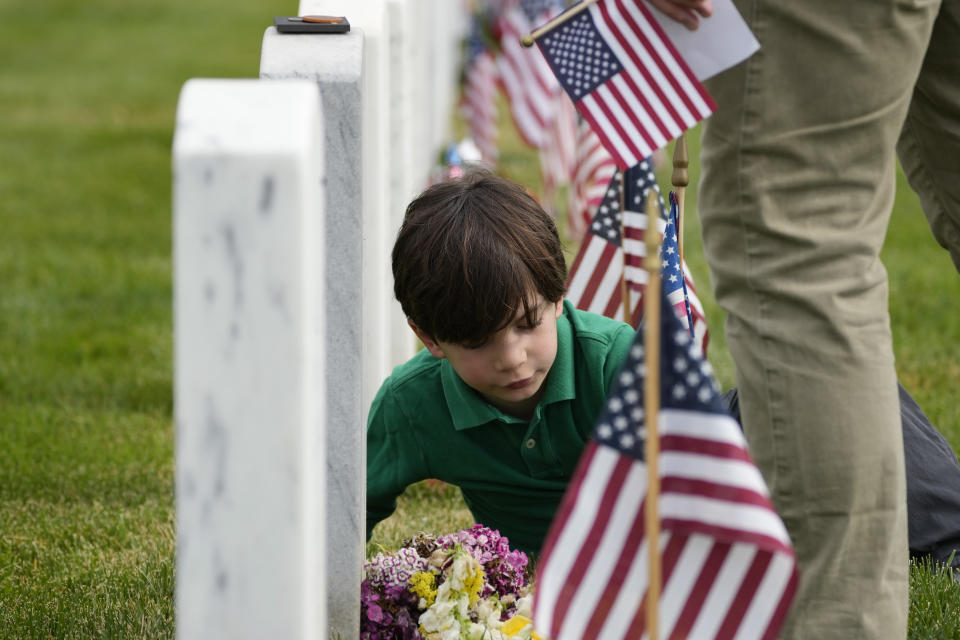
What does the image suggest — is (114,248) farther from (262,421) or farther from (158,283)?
(262,421)

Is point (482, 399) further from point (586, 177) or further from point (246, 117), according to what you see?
point (586, 177)

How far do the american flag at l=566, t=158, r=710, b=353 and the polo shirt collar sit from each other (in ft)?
2.67

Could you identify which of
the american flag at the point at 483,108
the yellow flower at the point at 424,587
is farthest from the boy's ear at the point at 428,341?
the american flag at the point at 483,108

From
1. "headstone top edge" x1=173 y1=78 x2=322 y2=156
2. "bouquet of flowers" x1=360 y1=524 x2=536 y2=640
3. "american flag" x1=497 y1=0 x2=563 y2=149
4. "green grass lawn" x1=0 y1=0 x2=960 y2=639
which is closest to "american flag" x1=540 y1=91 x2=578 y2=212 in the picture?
"american flag" x1=497 y1=0 x2=563 y2=149

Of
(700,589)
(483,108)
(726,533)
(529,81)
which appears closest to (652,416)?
(726,533)

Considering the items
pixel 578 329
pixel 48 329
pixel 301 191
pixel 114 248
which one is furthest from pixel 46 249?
pixel 301 191

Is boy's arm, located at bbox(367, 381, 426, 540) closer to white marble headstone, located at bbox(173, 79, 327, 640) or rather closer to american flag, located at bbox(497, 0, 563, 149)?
white marble headstone, located at bbox(173, 79, 327, 640)

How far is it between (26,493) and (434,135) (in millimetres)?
5682

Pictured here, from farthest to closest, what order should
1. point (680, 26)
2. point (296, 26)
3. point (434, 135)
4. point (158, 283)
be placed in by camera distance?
point (434, 135) → point (158, 283) → point (680, 26) → point (296, 26)

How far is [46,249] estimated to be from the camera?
7.88 metres

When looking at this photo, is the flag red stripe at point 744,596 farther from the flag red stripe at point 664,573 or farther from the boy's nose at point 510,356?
the boy's nose at point 510,356

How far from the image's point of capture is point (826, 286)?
238 centimetres

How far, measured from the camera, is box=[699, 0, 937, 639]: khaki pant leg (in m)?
2.38

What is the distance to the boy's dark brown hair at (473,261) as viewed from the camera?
300cm
